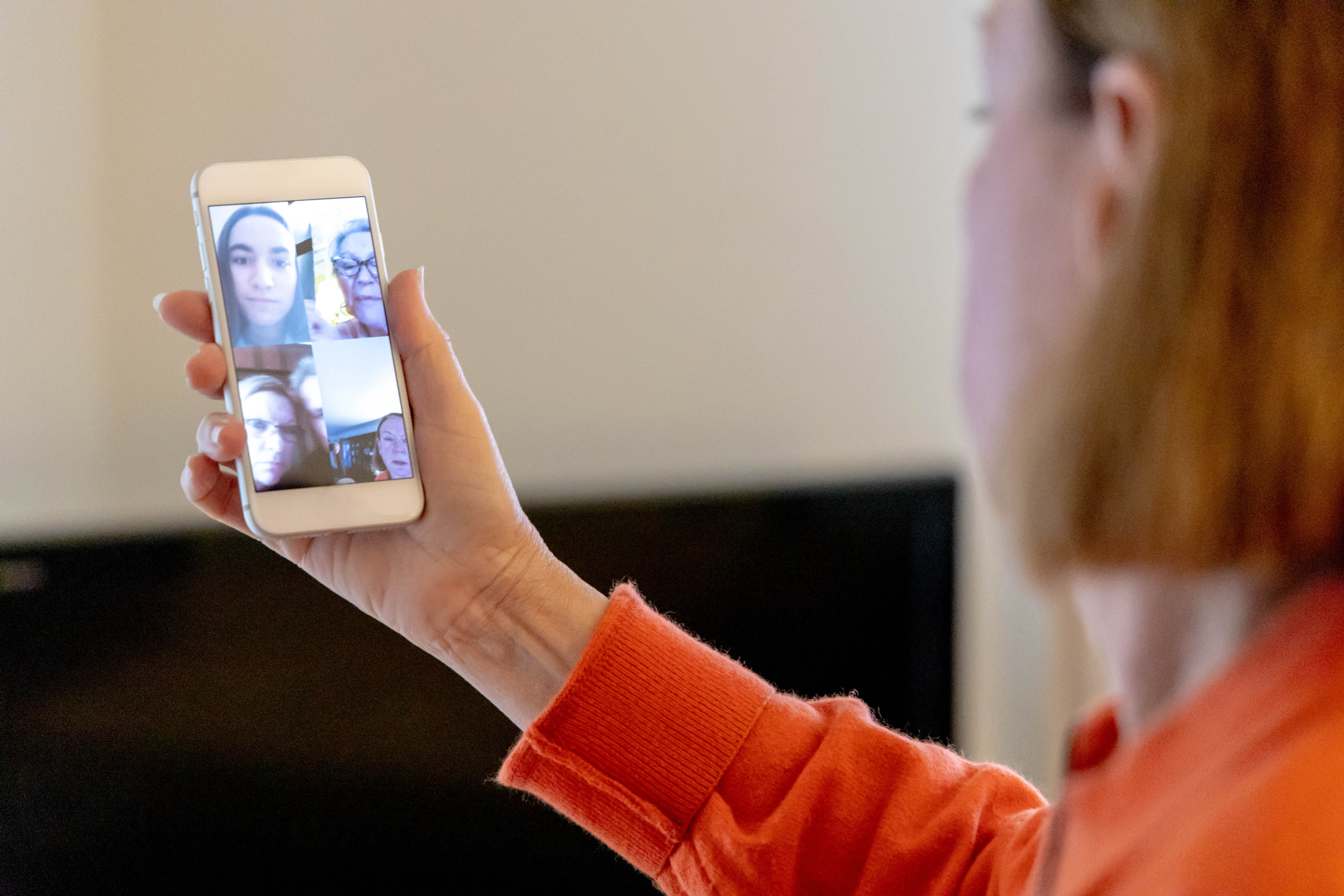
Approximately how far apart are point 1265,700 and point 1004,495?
0.11 metres

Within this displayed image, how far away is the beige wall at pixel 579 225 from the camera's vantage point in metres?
1.12

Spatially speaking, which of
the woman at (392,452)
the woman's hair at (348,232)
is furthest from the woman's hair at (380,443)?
the woman's hair at (348,232)

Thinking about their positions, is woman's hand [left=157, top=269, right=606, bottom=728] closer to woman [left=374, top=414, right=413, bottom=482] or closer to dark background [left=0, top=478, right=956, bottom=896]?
woman [left=374, top=414, right=413, bottom=482]

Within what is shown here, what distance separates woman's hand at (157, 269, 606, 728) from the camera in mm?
702

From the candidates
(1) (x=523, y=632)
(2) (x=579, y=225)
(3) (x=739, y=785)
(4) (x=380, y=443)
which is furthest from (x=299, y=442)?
(2) (x=579, y=225)

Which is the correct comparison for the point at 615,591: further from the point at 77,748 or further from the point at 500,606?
the point at 77,748

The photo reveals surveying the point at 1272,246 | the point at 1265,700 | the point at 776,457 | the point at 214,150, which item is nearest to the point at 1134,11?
the point at 1272,246

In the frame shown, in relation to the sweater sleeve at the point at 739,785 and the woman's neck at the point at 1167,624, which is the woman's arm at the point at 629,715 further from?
the woman's neck at the point at 1167,624

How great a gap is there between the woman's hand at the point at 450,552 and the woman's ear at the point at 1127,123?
0.42 meters

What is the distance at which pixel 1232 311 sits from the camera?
1.17ft

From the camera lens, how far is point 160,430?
1183 millimetres

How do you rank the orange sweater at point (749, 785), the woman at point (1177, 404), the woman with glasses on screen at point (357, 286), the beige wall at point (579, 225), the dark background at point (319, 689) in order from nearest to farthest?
1. the woman at point (1177, 404)
2. the orange sweater at point (749, 785)
3. the woman with glasses on screen at point (357, 286)
4. the dark background at point (319, 689)
5. the beige wall at point (579, 225)

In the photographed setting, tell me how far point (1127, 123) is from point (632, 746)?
435 millimetres

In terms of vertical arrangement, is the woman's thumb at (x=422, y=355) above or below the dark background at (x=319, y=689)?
above
